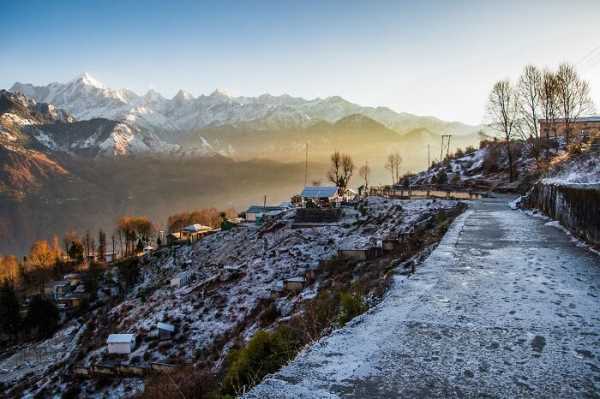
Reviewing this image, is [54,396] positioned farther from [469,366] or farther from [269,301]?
[469,366]

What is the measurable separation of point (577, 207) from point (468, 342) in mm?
8368

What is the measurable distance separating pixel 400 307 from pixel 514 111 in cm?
4914

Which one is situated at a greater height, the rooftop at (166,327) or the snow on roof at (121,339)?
the rooftop at (166,327)

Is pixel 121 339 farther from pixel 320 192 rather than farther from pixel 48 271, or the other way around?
pixel 48 271

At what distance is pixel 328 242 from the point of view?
34094 mm

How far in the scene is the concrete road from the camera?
322cm

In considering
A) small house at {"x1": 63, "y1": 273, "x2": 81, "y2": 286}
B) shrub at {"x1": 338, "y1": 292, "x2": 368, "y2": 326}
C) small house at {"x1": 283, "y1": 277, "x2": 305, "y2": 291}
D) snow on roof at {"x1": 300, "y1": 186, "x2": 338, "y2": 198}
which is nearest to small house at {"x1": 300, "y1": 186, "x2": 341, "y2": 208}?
snow on roof at {"x1": 300, "y1": 186, "x2": 338, "y2": 198}

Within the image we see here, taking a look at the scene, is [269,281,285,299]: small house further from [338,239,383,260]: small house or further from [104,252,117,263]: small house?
[104,252,117,263]: small house

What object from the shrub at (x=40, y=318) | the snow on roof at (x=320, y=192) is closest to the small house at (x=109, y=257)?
the shrub at (x=40, y=318)

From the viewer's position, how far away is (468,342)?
4094 mm

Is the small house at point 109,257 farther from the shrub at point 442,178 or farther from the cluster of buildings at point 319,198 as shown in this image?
the shrub at point 442,178

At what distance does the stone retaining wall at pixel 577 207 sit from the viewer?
28.3 ft

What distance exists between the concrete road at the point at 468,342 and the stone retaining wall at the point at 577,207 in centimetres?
202

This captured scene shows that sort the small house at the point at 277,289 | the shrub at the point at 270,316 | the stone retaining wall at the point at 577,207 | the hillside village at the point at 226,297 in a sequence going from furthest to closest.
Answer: the small house at the point at 277,289 → the hillside village at the point at 226,297 → the shrub at the point at 270,316 → the stone retaining wall at the point at 577,207
